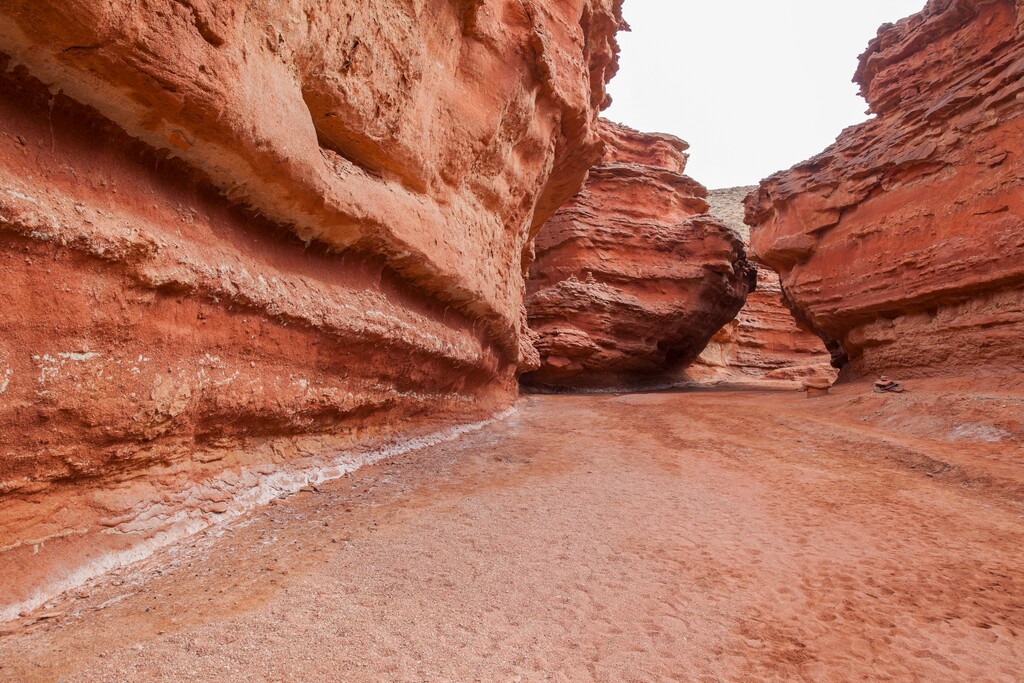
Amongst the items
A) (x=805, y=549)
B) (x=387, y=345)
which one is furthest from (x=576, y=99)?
(x=805, y=549)

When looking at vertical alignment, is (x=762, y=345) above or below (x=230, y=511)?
above

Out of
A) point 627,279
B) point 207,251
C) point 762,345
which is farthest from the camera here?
point 762,345

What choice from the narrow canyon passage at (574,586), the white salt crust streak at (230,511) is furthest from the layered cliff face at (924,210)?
the white salt crust streak at (230,511)

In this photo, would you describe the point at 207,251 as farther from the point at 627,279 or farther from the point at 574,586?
the point at 627,279

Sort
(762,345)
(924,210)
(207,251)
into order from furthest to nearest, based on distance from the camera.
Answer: (762,345), (924,210), (207,251)

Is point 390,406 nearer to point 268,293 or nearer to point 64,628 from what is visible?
point 268,293

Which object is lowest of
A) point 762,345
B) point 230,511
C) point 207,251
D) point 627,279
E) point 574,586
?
point 230,511

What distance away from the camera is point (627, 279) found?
47.6ft

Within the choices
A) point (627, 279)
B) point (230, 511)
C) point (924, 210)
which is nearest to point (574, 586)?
point (230, 511)

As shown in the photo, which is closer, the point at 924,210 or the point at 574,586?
the point at 574,586

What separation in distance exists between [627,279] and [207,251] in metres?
12.8

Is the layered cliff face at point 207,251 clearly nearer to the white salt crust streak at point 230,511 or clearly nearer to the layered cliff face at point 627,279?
the white salt crust streak at point 230,511

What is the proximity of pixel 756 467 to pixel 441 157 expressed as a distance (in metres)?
3.75

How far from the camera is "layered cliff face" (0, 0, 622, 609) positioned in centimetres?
198
